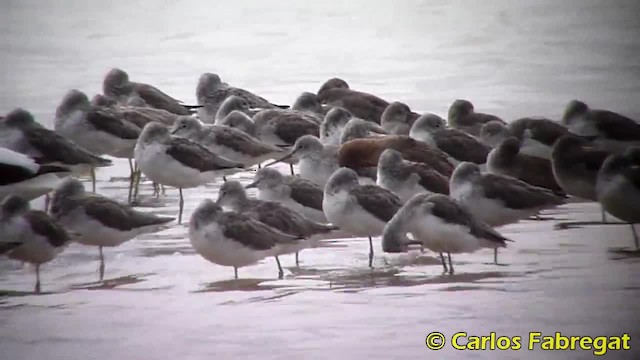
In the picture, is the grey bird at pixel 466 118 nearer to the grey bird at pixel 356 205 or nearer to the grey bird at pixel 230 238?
the grey bird at pixel 356 205

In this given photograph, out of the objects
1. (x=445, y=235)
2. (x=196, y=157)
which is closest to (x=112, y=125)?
(x=196, y=157)

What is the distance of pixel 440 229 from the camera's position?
5.46 m

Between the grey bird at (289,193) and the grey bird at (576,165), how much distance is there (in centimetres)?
116

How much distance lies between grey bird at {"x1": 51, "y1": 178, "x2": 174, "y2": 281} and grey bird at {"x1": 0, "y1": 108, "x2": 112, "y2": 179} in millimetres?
869

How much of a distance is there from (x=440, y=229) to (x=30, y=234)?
172 centimetres

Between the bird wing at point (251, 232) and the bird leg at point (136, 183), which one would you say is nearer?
the bird wing at point (251, 232)

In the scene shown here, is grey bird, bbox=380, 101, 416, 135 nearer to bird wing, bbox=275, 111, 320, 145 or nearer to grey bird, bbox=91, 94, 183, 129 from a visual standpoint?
bird wing, bbox=275, 111, 320, 145

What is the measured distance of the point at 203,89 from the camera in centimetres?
871

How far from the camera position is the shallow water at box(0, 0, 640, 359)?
4.88m

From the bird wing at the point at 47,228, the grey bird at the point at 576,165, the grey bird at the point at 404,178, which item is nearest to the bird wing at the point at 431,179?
the grey bird at the point at 404,178

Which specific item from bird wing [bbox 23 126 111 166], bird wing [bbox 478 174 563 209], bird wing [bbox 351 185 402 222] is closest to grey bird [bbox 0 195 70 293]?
bird wing [bbox 23 126 111 166]

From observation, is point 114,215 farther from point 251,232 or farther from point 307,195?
point 307,195

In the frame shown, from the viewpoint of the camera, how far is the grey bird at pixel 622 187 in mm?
5684

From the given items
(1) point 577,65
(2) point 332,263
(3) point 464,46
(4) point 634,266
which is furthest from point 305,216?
(3) point 464,46
